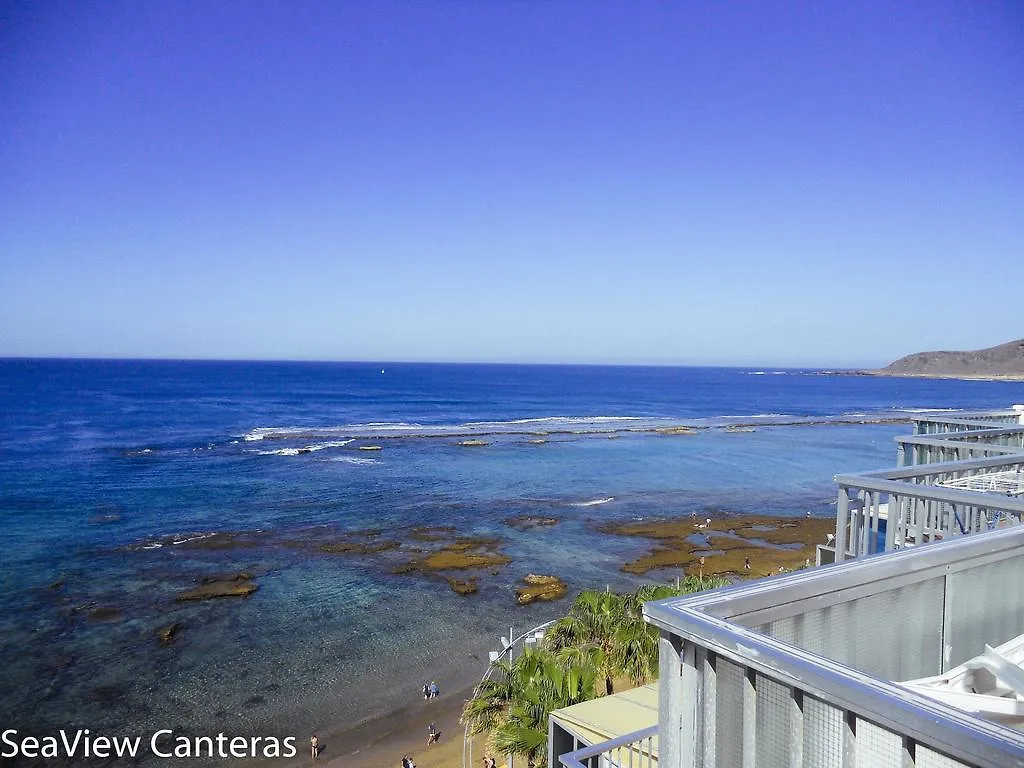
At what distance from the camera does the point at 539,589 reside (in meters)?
24.0

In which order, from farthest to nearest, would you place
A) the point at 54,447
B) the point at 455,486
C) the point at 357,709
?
the point at 54,447, the point at 455,486, the point at 357,709

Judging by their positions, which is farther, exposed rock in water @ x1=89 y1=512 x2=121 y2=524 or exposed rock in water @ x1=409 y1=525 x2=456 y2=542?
exposed rock in water @ x1=89 y1=512 x2=121 y2=524

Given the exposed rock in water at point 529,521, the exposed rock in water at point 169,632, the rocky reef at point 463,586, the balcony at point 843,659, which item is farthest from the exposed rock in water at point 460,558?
the balcony at point 843,659

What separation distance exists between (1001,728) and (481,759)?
14.4 m

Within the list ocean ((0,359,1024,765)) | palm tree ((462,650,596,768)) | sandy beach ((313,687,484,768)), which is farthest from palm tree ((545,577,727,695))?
ocean ((0,359,1024,765))

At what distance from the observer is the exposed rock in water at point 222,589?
75.7ft

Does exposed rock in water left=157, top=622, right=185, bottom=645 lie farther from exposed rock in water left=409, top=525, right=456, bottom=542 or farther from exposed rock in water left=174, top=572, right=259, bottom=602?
exposed rock in water left=409, top=525, right=456, bottom=542

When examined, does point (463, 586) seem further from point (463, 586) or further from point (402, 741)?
point (402, 741)

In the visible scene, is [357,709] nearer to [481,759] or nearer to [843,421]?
[481,759]

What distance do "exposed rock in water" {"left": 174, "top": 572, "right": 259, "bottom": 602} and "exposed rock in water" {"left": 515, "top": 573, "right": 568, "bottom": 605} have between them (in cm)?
920

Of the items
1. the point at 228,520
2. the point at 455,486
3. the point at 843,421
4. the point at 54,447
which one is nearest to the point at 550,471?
the point at 455,486

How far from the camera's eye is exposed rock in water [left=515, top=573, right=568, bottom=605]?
2323 cm

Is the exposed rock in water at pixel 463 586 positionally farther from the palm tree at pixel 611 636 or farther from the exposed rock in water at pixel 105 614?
the exposed rock in water at pixel 105 614

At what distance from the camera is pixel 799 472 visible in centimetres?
4772
